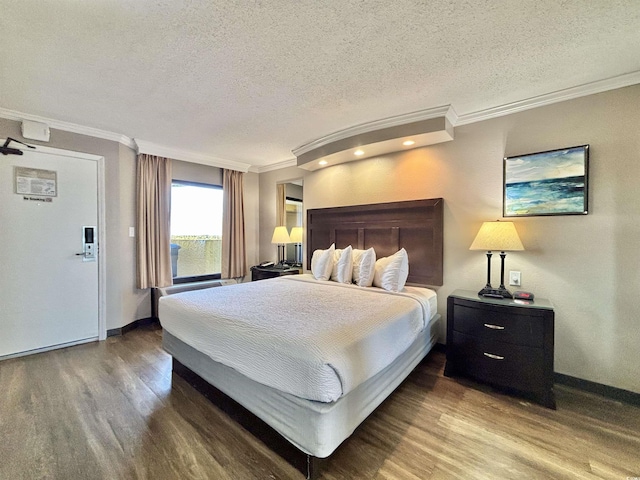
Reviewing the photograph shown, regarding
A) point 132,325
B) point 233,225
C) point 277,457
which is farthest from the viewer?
point 233,225

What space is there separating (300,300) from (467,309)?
1457mm

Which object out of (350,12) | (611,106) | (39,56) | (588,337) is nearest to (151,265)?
(39,56)

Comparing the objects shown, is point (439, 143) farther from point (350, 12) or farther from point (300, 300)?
point (300, 300)

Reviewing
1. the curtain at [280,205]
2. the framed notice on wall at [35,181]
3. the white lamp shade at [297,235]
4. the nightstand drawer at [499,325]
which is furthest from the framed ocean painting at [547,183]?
the framed notice on wall at [35,181]

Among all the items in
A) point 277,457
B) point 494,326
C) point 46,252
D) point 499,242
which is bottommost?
point 277,457

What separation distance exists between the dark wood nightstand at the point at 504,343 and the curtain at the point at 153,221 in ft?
12.3

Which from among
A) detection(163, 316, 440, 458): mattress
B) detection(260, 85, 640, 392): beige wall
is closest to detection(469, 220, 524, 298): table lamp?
detection(260, 85, 640, 392): beige wall

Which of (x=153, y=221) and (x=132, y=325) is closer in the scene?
(x=132, y=325)

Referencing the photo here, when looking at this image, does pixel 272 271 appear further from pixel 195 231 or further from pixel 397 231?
pixel 397 231

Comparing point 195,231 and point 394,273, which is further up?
point 195,231

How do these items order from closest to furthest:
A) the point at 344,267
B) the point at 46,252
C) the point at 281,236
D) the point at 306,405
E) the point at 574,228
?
the point at 306,405 → the point at 574,228 → the point at 46,252 → the point at 344,267 → the point at 281,236

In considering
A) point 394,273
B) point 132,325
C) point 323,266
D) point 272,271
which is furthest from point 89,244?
point 394,273

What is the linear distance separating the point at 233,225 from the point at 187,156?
4.20 ft

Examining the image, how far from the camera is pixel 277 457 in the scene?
156 cm
